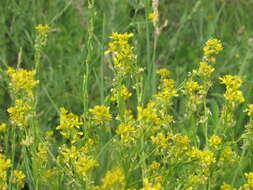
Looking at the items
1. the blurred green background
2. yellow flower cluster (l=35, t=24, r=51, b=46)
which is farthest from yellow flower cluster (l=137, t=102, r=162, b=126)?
the blurred green background

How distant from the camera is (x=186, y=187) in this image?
1.80 m

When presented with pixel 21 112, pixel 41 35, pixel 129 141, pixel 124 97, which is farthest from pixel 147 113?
pixel 41 35

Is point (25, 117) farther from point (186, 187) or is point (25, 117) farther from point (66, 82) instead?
point (66, 82)

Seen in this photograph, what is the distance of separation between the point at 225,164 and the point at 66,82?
1.28 meters

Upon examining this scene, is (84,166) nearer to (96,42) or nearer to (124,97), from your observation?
(124,97)

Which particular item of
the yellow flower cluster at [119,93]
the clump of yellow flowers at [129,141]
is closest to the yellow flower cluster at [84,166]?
the clump of yellow flowers at [129,141]

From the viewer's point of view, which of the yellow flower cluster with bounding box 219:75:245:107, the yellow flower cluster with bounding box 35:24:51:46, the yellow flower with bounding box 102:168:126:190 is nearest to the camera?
the yellow flower with bounding box 102:168:126:190

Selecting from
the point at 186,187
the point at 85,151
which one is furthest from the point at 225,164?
the point at 85,151

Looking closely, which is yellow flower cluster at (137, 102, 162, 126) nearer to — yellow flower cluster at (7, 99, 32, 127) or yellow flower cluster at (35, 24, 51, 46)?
yellow flower cluster at (7, 99, 32, 127)

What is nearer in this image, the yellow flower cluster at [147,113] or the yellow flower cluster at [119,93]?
the yellow flower cluster at [147,113]

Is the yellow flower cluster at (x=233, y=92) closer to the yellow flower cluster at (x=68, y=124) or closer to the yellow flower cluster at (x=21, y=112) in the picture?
the yellow flower cluster at (x=68, y=124)

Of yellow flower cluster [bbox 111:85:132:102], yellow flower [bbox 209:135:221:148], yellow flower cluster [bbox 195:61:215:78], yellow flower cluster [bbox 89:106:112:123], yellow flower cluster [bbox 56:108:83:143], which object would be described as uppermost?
yellow flower cluster [bbox 195:61:215:78]

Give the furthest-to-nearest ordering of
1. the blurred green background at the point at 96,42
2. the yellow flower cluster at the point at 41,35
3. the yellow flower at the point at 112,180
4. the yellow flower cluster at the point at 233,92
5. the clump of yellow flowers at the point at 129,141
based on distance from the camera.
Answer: the blurred green background at the point at 96,42
the yellow flower cluster at the point at 41,35
the yellow flower cluster at the point at 233,92
the clump of yellow flowers at the point at 129,141
the yellow flower at the point at 112,180

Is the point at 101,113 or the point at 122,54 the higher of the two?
the point at 122,54
